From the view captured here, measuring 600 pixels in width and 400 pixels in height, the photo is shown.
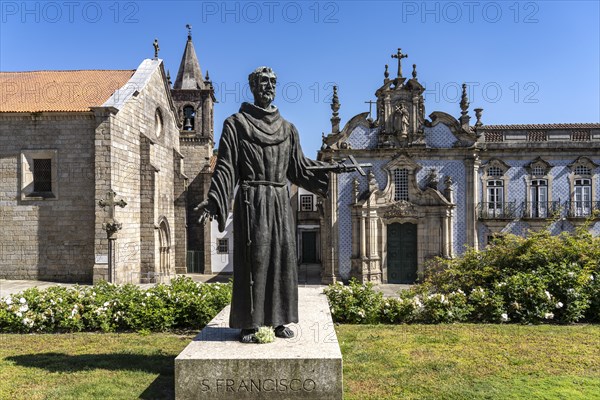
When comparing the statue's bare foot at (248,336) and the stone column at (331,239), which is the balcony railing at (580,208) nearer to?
the stone column at (331,239)

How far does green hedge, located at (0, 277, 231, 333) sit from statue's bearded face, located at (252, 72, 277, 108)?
486 cm

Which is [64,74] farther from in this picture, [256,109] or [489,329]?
[489,329]

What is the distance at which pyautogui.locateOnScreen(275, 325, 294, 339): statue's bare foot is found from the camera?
200 inches

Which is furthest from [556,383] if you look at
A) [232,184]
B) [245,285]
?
[232,184]

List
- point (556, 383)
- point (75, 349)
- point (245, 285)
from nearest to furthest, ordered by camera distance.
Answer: point (245, 285) < point (556, 383) < point (75, 349)

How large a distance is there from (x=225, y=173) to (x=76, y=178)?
1645 cm

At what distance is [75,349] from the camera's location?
7.09 meters

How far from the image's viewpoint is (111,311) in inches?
339

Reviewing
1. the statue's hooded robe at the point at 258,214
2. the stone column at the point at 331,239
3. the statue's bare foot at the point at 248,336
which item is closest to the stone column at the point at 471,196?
the stone column at the point at 331,239

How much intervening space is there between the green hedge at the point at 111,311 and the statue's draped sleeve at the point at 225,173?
4.24 metres

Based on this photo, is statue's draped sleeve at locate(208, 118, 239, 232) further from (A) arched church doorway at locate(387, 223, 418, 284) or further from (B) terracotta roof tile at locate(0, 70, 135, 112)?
(A) arched church doorway at locate(387, 223, 418, 284)

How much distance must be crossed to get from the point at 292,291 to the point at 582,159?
23280 millimetres

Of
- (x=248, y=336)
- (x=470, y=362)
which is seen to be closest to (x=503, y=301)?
(x=470, y=362)

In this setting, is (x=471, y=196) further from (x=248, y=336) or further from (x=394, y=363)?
(x=248, y=336)
